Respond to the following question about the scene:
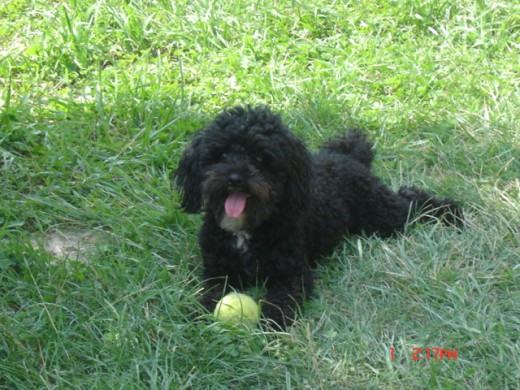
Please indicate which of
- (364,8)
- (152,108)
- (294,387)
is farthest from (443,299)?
(364,8)

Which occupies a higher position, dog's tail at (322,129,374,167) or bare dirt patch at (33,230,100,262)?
dog's tail at (322,129,374,167)

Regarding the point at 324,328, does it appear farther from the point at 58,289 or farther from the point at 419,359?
the point at 58,289

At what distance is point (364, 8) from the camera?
7.00 meters

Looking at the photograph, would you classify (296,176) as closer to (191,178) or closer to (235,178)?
(235,178)

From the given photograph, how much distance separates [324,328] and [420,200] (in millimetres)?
1382

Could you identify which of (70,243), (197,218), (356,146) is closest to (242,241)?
(197,218)

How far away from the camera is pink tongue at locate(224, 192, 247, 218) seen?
12.8ft

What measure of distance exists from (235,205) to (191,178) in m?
0.37

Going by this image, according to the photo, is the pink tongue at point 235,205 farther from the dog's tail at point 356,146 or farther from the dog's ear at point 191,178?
the dog's tail at point 356,146

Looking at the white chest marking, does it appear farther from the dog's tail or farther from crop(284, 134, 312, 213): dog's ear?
the dog's tail

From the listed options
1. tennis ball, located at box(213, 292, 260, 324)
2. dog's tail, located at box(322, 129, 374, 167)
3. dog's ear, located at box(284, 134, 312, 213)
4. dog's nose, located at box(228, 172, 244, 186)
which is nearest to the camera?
tennis ball, located at box(213, 292, 260, 324)

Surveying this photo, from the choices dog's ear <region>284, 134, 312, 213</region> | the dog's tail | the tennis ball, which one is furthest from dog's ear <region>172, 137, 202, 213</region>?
the dog's tail
